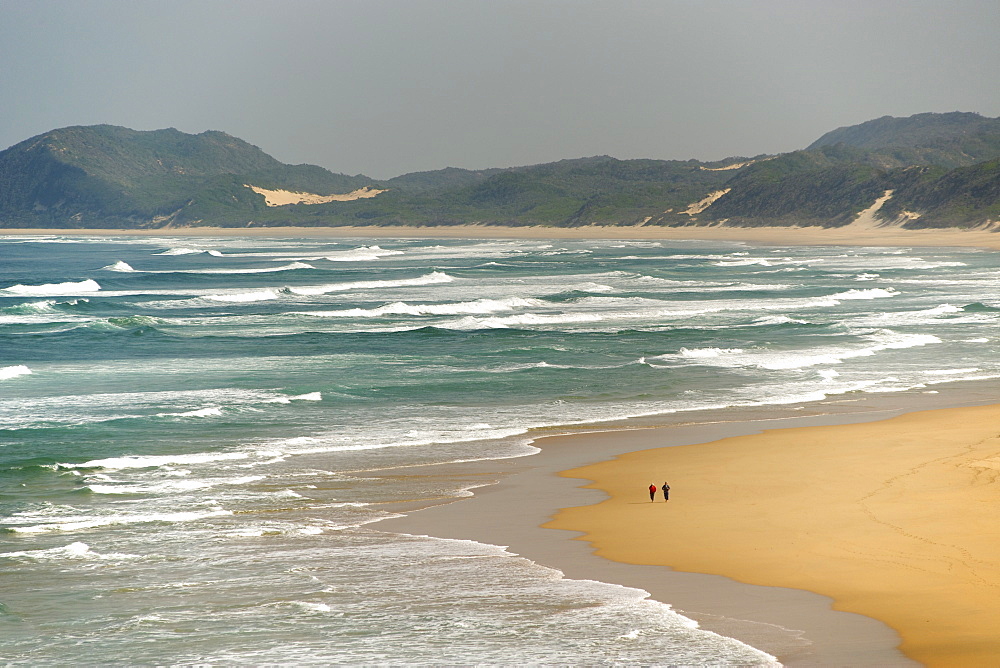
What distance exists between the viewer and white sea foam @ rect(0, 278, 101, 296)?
52969 mm

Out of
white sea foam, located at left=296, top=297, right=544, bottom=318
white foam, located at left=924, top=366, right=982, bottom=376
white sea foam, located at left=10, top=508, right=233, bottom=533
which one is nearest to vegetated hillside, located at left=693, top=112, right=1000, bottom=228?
white sea foam, located at left=296, top=297, right=544, bottom=318

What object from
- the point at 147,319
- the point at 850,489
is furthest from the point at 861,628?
the point at 147,319

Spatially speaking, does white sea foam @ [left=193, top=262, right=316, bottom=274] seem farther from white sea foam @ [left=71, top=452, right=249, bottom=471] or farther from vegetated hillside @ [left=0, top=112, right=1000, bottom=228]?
vegetated hillside @ [left=0, top=112, right=1000, bottom=228]

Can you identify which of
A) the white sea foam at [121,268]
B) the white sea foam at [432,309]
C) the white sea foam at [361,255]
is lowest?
the white sea foam at [432,309]

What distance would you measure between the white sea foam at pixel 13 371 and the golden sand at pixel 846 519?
1667 cm

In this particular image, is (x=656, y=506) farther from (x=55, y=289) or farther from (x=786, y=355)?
(x=55, y=289)

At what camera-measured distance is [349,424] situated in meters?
19.2

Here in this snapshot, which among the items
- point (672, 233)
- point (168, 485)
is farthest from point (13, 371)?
Answer: point (672, 233)

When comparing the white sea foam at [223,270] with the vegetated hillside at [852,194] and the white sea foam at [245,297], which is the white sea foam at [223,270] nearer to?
the white sea foam at [245,297]

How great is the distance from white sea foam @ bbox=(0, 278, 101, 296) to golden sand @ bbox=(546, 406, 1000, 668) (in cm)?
4487

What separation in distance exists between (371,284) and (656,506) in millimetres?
46698

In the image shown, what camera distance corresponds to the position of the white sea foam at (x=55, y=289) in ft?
174

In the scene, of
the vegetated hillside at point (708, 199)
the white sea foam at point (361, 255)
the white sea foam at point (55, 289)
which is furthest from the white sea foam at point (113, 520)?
the vegetated hillside at point (708, 199)

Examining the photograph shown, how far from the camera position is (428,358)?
28.5 meters
